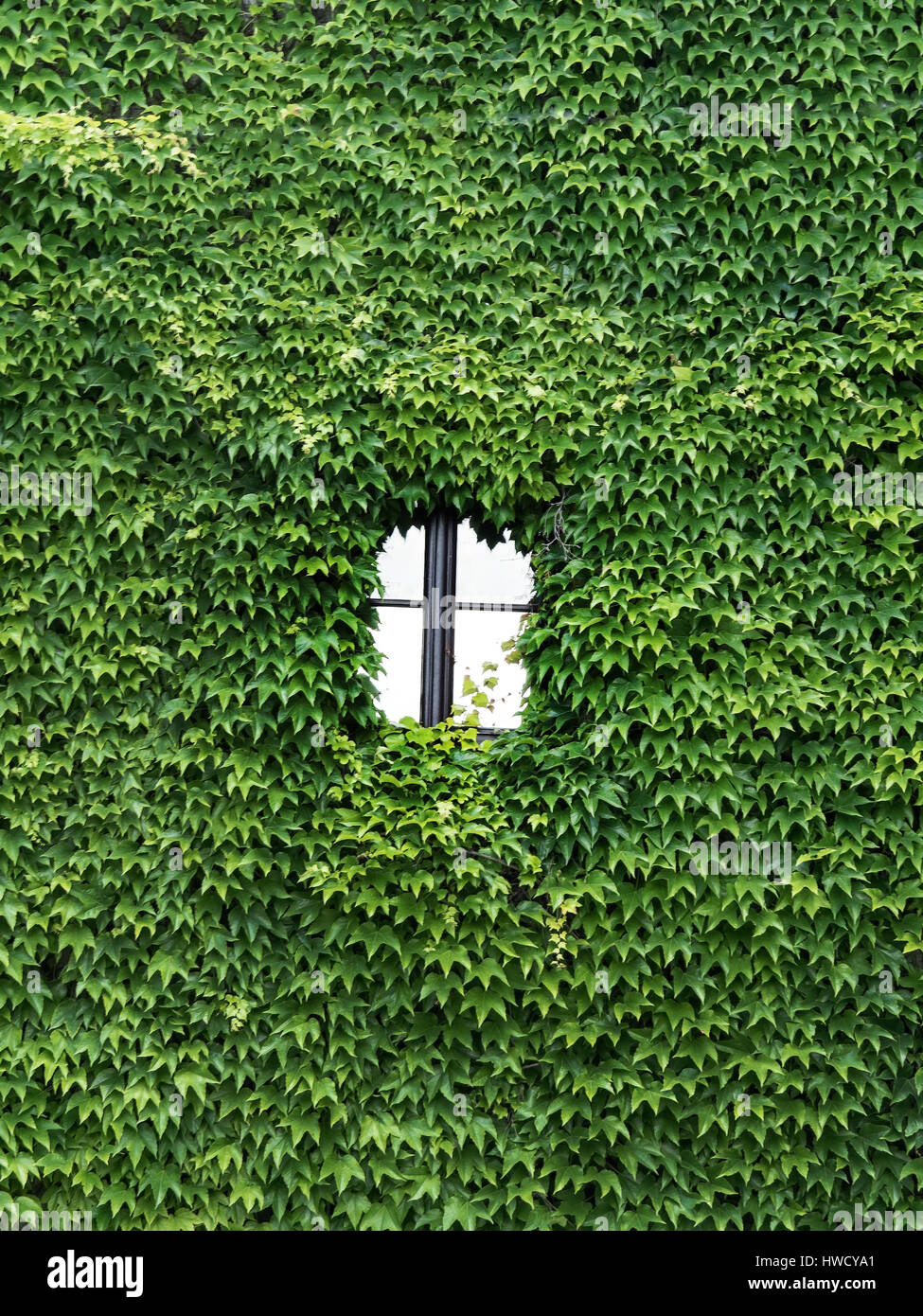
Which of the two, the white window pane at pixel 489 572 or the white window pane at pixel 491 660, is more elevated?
the white window pane at pixel 489 572

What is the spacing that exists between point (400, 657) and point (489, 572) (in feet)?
2.15

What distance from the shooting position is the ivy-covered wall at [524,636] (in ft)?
16.4

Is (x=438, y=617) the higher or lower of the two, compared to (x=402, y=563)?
lower

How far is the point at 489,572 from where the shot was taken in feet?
18.4

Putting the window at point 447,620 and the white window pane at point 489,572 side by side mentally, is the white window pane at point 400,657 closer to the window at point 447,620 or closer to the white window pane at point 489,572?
the window at point 447,620

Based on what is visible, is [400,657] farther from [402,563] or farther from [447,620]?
[402,563]

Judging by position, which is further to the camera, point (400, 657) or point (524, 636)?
point (400, 657)

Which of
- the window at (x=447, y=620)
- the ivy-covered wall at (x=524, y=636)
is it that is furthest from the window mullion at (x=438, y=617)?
the ivy-covered wall at (x=524, y=636)

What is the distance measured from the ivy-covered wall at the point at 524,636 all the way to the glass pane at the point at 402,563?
23cm

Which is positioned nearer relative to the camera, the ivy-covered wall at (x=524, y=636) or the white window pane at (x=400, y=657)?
the ivy-covered wall at (x=524, y=636)

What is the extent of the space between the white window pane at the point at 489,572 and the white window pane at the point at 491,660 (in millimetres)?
92

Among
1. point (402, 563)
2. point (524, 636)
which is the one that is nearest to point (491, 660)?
point (524, 636)

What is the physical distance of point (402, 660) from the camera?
5.54 metres
